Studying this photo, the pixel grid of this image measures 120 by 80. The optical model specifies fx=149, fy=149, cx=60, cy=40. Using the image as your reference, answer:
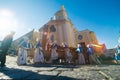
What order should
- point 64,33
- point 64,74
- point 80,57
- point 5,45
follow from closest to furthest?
point 64,74, point 5,45, point 80,57, point 64,33

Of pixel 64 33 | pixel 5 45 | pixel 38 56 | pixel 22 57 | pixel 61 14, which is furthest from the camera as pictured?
pixel 61 14

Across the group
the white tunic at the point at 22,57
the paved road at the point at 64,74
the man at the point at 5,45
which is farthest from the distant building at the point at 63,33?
the paved road at the point at 64,74

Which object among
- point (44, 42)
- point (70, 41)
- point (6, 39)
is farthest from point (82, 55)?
point (70, 41)

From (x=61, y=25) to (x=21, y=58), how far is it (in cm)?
2323

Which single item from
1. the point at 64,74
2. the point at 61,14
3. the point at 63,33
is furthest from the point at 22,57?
the point at 61,14

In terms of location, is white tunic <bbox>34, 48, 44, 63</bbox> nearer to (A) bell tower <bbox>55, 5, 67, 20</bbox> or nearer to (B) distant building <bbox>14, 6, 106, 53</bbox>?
(B) distant building <bbox>14, 6, 106, 53</bbox>

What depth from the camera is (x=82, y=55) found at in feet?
39.9

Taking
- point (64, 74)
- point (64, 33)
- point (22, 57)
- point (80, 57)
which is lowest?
point (64, 74)

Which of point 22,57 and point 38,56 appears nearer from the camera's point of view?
point 22,57

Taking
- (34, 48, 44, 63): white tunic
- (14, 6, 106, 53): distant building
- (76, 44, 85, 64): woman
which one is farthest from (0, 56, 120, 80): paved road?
(14, 6, 106, 53): distant building

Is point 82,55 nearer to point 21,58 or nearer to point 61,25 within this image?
point 21,58

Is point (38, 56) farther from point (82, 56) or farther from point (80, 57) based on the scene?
point (82, 56)

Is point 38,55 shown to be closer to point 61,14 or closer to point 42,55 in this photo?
point 42,55

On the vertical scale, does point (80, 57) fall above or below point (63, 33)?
below
